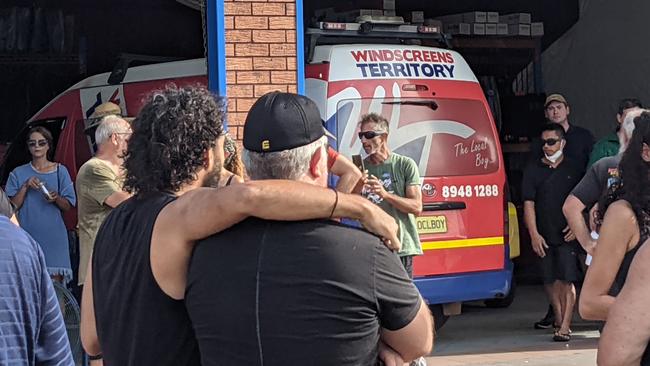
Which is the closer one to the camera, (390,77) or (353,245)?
(353,245)

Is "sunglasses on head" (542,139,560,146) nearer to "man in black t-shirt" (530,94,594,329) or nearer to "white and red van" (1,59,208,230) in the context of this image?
"man in black t-shirt" (530,94,594,329)

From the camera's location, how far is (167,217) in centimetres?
282

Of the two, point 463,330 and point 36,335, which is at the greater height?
point 36,335

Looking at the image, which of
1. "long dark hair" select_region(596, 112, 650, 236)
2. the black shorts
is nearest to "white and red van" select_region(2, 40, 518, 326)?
the black shorts

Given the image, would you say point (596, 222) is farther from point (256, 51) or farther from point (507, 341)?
point (507, 341)

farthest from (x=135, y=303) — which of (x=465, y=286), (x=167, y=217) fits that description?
(x=465, y=286)

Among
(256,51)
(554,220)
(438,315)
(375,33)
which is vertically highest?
(375,33)

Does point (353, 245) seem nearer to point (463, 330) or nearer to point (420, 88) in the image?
point (420, 88)

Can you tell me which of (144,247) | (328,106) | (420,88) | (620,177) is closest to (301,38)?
(328,106)

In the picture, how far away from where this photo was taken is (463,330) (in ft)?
31.2

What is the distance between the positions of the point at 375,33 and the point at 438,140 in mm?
1287

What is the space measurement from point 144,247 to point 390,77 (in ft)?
17.5

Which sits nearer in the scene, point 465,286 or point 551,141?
point 465,286

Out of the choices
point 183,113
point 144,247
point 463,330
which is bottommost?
point 463,330
